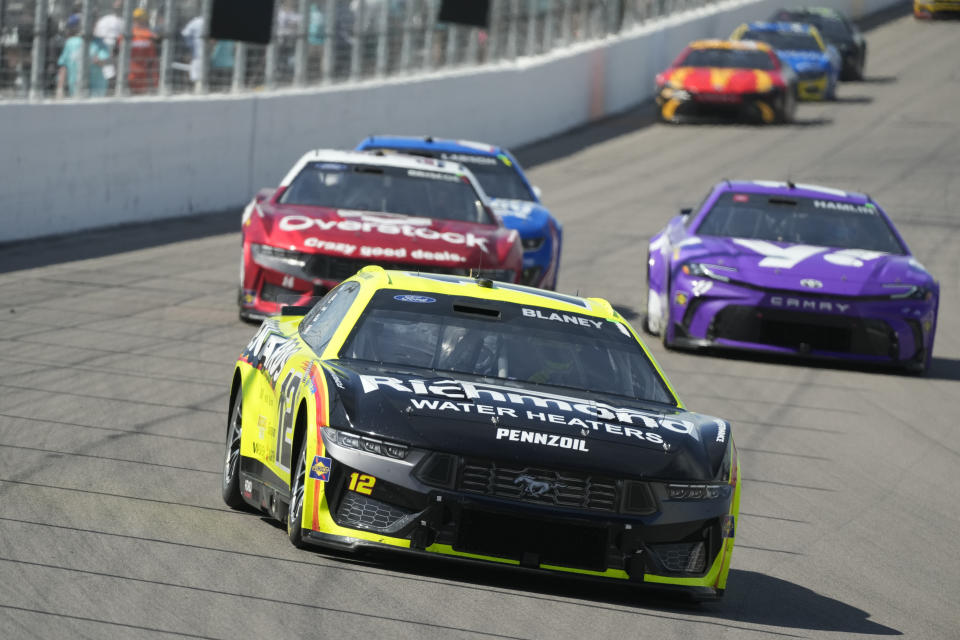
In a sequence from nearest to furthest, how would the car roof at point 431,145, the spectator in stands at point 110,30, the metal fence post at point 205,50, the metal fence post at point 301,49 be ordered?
the car roof at point 431,145, the spectator in stands at point 110,30, the metal fence post at point 205,50, the metal fence post at point 301,49

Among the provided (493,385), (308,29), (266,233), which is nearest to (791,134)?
(308,29)

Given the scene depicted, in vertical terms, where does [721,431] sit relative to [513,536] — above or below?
above

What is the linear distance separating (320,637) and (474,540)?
3.08ft

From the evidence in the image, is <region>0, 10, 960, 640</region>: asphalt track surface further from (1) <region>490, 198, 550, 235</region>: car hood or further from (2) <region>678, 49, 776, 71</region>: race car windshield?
(2) <region>678, 49, 776, 71</region>: race car windshield

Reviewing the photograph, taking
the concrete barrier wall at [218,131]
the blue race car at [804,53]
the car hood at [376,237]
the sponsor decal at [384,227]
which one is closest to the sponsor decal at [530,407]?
the car hood at [376,237]

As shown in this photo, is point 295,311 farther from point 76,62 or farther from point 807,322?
point 76,62

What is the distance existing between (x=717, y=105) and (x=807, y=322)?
64.8 feet

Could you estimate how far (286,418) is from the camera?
23.3 feet

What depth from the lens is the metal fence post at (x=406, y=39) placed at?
2839 cm

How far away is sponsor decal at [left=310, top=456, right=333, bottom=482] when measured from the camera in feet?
21.3

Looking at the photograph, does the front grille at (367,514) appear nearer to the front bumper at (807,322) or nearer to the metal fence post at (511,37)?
the front bumper at (807,322)

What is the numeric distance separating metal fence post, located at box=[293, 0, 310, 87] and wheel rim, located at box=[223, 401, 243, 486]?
17.0 m

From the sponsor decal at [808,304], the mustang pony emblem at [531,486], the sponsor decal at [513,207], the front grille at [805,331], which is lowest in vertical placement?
the front grille at [805,331]

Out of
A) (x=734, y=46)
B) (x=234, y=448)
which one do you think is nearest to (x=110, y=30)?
(x=234, y=448)
